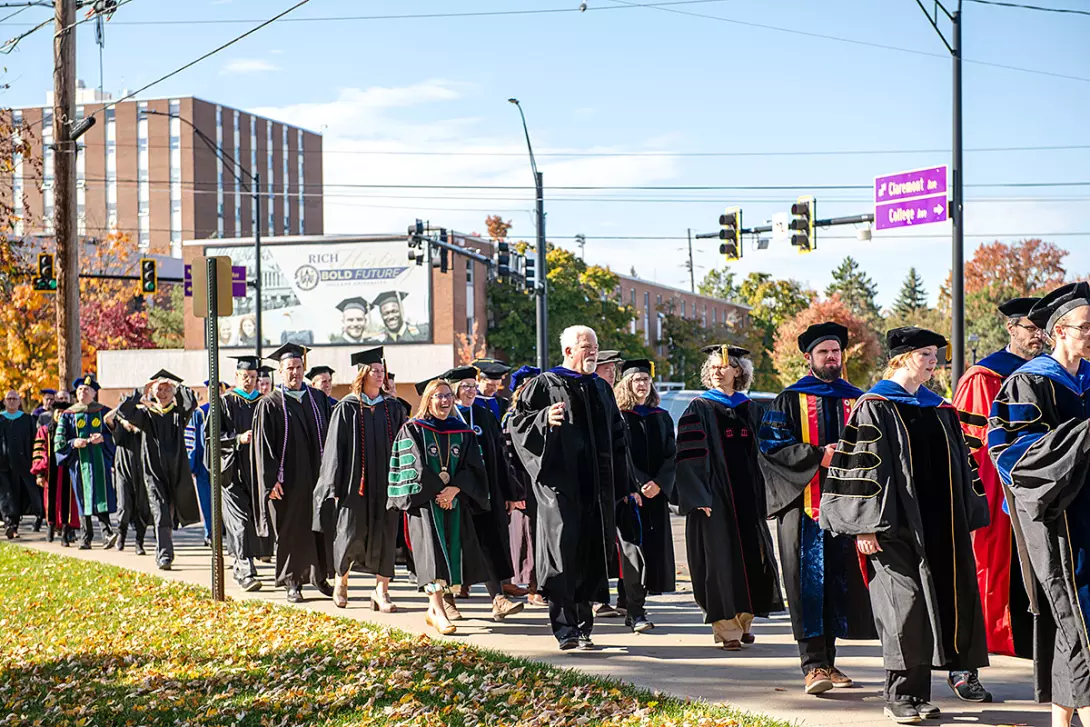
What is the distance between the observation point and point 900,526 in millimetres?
6500

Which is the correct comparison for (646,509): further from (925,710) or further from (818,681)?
(925,710)

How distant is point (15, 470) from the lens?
19016mm

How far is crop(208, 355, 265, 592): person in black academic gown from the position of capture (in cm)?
1241

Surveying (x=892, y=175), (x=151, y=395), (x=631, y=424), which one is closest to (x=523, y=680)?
(x=631, y=424)

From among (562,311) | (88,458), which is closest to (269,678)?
(88,458)

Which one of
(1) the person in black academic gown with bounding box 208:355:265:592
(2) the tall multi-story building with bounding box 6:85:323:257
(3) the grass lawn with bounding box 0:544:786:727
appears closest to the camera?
(3) the grass lawn with bounding box 0:544:786:727

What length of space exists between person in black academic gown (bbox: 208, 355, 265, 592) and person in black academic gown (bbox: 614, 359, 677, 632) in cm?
414

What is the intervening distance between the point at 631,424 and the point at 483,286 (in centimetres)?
5028

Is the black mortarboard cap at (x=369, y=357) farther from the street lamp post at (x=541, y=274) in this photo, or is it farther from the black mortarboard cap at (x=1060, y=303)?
the street lamp post at (x=541, y=274)

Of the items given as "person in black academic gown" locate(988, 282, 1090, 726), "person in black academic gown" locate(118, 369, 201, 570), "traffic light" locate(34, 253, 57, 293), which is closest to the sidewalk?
"person in black academic gown" locate(988, 282, 1090, 726)

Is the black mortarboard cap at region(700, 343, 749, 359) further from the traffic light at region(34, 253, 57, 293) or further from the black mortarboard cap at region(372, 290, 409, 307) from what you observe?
the black mortarboard cap at region(372, 290, 409, 307)

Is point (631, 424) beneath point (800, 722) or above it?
above

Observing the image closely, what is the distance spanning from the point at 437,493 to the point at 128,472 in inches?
269

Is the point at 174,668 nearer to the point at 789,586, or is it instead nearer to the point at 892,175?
the point at 789,586
